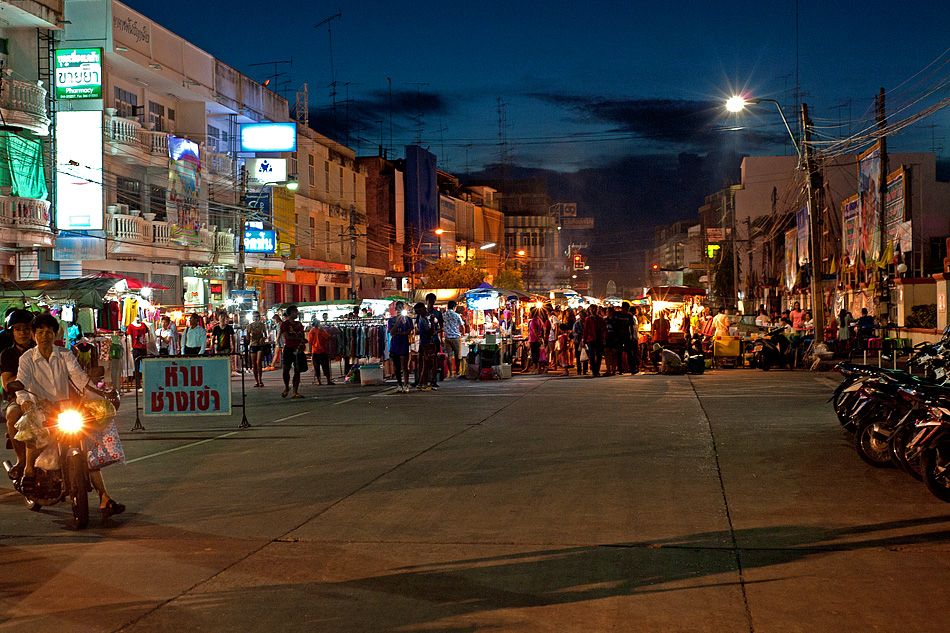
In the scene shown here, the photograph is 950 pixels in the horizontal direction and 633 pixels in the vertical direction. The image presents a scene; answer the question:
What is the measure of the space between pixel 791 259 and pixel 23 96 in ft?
120

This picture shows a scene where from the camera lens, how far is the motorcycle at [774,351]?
25.8 meters

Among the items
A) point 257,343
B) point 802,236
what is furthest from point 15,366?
point 802,236

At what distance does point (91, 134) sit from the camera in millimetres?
28375

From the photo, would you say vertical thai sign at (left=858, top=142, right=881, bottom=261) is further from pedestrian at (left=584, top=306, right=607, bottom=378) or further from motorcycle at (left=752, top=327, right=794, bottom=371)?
pedestrian at (left=584, top=306, right=607, bottom=378)

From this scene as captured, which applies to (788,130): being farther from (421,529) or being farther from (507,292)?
(421,529)

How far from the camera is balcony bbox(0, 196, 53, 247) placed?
2566 centimetres

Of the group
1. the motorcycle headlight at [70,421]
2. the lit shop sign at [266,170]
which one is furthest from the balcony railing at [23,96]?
the motorcycle headlight at [70,421]

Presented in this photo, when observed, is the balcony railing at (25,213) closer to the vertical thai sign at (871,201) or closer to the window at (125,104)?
the window at (125,104)

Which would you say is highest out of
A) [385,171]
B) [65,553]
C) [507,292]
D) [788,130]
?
[385,171]

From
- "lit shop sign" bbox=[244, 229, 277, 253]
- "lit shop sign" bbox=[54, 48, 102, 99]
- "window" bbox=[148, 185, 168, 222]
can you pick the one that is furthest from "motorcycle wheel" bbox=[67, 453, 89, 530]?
"lit shop sign" bbox=[244, 229, 277, 253]

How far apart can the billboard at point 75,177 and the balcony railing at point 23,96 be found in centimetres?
130

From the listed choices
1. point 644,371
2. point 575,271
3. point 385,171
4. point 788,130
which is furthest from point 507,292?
point 575,271

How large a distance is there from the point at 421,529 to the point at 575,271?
129 m

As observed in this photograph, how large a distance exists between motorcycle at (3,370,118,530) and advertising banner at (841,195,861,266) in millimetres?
32242
